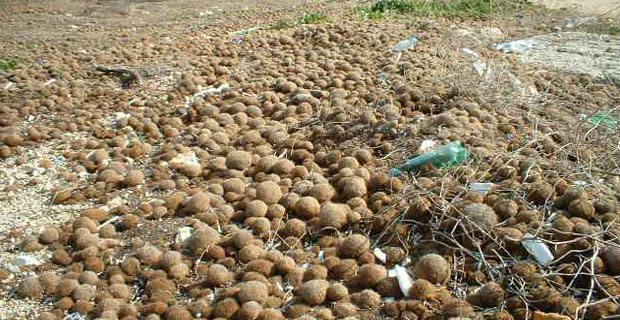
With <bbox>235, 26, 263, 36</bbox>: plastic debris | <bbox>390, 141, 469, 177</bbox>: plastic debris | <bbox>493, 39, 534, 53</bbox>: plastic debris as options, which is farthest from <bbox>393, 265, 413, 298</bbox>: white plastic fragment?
<bbox>235, 26, 263, 36</bbox>: plastic debris

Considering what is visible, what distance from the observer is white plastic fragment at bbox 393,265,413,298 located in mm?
2232

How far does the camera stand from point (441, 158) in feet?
9.50

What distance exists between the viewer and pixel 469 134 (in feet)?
10.4

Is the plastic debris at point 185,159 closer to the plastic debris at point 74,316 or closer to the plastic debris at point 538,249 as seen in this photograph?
the plastic debris at point 74,316

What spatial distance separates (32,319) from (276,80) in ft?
9.16

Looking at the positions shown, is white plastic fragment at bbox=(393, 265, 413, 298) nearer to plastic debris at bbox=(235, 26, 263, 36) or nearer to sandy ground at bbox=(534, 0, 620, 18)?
plastic debris at bbox=(235, 26, 263, 36)

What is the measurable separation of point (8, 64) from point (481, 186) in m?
4.64

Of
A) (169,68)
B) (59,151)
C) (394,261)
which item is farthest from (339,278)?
(169,68)

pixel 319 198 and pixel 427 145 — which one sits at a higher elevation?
pixel 427 145

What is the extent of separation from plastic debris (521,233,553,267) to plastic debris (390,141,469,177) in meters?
0.68

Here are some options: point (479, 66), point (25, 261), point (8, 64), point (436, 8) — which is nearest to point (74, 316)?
point (25, 261)

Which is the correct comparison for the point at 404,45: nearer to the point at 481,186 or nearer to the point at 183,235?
the point at 481,186

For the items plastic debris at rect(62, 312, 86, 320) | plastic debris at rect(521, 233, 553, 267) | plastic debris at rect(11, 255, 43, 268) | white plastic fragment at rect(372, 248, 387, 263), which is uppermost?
plastic debris at rect(521, 233, 553, 267)

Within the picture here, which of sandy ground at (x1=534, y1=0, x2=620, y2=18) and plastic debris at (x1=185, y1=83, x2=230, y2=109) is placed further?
sandy ground at (x1=534, y1=0, x2=620, y2=18)
